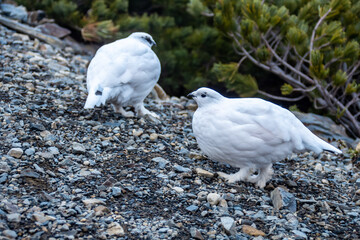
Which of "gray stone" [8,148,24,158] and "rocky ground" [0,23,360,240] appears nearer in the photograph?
"rocky ground" [0,23,360,240]

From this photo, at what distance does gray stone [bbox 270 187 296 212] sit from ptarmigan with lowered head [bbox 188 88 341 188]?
7.4 inches

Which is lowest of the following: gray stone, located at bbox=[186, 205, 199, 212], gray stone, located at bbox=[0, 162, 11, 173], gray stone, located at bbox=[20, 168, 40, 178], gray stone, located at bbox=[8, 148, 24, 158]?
gray stone, located at bbox=[8, 148, 24, 158]

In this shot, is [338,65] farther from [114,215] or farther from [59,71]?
[114,215]

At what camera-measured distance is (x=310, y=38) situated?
5.23 m

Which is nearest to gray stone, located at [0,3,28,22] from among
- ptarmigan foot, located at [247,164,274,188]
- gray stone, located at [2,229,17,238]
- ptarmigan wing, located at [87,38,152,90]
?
ptarmigan wing, located at [87,38,152,90]

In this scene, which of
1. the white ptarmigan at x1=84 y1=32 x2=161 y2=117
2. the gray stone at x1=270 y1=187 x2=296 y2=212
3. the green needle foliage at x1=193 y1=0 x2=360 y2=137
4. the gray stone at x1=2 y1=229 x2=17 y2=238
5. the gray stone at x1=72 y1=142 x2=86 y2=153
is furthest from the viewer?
the green needle foliage at x1=193 y1=0 x2=360 y2=137

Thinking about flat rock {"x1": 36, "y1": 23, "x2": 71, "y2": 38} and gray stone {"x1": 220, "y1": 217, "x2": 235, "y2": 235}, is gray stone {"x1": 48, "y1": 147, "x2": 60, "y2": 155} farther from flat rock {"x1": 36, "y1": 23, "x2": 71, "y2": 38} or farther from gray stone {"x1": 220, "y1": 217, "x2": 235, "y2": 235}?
flat rock {"x1": 36, "y1": 23, "x2": 71, "y2": 38}

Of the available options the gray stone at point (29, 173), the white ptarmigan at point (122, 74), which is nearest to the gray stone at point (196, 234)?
the gray stone at point (29, 173)

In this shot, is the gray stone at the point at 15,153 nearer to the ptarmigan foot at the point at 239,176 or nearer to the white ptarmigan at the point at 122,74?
the white ptarmigan at the point at 122,74

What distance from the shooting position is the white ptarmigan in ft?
12.1

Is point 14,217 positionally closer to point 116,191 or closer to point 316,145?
point 116,191

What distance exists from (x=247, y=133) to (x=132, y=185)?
2.73ft

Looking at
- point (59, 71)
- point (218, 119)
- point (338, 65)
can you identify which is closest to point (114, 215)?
point (218, 119)

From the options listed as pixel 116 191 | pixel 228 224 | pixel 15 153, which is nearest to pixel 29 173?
pixel 15 153
